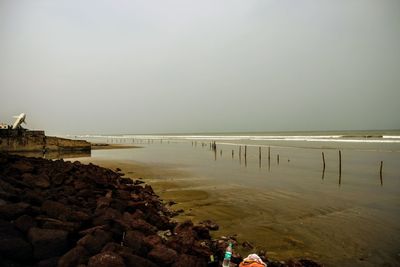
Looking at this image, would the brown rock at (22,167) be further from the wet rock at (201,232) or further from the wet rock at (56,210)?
the wet rock at (201,232)

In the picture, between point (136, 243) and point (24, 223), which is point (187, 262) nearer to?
point (136, 243)

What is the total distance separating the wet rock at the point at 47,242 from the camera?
4.25m

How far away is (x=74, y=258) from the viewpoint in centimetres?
410

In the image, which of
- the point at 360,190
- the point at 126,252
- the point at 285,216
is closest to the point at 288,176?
the point at 360,190

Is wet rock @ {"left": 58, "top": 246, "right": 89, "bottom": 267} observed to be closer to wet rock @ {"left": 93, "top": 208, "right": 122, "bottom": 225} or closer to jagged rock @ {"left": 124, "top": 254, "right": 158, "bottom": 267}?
jagged rock @ {"left": 124, "top": 254, "right": 158, "bottom": 267}

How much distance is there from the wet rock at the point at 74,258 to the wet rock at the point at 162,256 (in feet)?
3.44

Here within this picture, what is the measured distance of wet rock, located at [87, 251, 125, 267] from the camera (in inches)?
154

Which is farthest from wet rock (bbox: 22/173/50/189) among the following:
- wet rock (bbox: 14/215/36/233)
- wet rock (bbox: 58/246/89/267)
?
wet rock (bbox: 58/246/89/267)

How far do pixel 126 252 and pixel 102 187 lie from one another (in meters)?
6.78

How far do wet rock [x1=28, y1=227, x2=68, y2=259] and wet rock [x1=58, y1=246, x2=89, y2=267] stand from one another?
0.36 meters

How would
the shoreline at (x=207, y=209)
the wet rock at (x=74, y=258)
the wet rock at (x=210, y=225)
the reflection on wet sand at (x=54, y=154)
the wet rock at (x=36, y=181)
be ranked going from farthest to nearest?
the reflection on wet sand at (x=54, y=154), the wet rock at (x=36, y=181), the wet rock at (x=210, y=225), the shoreline at (x=207, y=209), the wet rock at (x=74, y=258)

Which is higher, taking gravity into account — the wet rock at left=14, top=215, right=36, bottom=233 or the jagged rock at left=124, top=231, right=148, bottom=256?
the wet rock at left=14, top=215, right=36, bottom=233

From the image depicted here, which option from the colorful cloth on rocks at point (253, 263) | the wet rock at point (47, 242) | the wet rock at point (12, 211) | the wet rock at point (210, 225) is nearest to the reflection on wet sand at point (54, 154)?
the wet rock at point (210, 225)

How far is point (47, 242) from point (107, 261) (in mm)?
1144
